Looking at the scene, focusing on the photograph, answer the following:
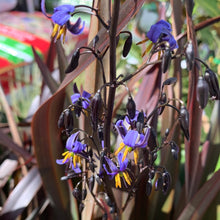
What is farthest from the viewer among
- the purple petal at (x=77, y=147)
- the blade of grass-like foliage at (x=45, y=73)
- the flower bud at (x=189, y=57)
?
the blade of grass-like foliage at (x=45, y=73)

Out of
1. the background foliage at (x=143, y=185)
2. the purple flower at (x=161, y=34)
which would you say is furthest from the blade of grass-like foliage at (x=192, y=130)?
the purple flower at (x=161, y=34)

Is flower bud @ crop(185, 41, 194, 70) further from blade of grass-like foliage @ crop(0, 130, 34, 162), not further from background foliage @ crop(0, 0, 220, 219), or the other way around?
blade of grass-like foliage @ crop(0, 130, 34, 162)

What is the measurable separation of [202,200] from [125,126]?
0.52 feet

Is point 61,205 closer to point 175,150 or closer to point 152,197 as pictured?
point 152,197

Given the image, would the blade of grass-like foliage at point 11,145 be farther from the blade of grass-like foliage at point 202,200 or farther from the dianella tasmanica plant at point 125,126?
the blade of grass-like foliage at point 202,200

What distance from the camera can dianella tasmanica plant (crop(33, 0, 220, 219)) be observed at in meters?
0.36

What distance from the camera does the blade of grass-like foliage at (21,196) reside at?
0.60 meters

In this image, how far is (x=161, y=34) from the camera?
375 millimetres

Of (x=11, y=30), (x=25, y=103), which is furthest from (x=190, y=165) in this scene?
(x=11, y=30)

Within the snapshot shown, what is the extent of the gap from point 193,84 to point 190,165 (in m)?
0.16

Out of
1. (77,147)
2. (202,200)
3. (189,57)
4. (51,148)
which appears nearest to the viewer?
(189,57)

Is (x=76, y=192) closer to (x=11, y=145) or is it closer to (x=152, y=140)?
(x=152, y=140)

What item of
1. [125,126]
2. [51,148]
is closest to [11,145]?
[51,148]

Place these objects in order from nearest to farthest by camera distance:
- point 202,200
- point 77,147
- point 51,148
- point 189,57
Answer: point 189,57, point 77,147, point 202,200, point 51,148
